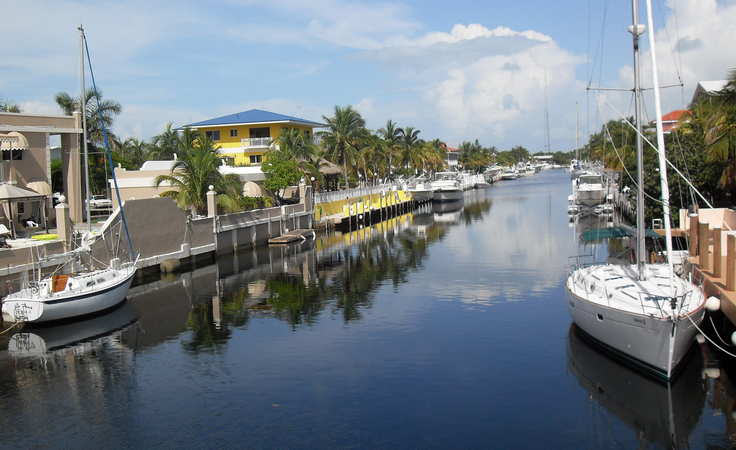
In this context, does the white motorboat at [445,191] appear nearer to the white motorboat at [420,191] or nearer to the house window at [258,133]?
the white motorboat at [420,191]

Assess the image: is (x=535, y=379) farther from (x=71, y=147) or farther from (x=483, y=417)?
(x=71, y=147)

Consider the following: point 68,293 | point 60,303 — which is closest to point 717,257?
point 68,293

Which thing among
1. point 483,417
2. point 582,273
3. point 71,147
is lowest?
point 483,417

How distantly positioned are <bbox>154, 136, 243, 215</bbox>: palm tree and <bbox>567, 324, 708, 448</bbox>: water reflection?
86.4 ft

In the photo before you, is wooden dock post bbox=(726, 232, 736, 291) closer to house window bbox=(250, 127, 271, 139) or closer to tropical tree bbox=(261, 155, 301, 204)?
tropical tree bbox=(261, 155, 301, 204)

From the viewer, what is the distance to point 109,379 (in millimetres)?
17578

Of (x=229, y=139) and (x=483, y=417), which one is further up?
(x=229, y=139)

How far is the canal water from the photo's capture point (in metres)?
13.8

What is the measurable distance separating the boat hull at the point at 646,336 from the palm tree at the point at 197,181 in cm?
2656

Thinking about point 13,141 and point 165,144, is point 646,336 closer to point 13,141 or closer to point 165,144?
point 13,141

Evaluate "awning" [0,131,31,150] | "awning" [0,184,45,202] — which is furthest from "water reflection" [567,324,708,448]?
"awning" [0,131,31,150]

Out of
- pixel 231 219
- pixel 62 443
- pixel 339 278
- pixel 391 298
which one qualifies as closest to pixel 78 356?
pixel 62 443

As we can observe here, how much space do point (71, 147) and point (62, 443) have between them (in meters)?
28.3

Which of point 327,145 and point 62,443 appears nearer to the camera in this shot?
point 62,443
